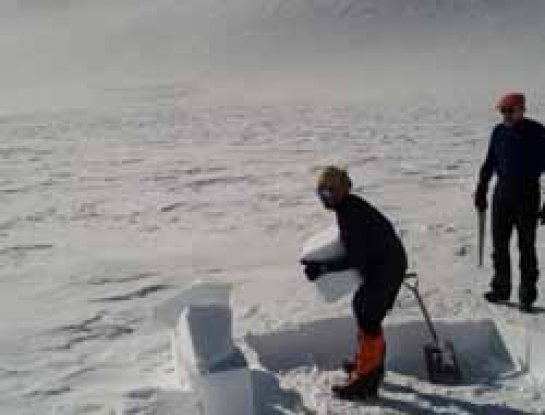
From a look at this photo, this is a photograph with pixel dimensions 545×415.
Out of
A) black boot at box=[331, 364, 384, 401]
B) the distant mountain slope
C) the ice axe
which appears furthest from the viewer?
the distant mountain slope

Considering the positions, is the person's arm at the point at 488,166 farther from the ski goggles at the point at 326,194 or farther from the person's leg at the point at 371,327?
the ski goggles at the point at 326,194

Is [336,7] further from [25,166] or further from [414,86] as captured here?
[25,166]

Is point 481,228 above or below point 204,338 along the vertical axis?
above

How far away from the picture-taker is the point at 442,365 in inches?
219

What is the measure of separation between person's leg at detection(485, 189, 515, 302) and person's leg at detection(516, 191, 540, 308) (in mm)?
85

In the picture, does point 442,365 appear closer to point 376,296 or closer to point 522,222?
point 376,296

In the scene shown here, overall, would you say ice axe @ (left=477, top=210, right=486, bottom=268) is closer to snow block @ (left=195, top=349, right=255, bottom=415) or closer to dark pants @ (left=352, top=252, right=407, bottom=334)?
dark pants @ (left=352, top=252, right=407, bottom=334)

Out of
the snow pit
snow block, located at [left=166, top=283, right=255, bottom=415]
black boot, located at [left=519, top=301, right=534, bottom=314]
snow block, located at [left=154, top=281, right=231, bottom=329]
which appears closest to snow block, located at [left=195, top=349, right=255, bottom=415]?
snow block, located at [left=166, top=283, right=255, bottom=415]

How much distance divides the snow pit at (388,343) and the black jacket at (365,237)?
0.98 meters

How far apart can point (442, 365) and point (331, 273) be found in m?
0.88

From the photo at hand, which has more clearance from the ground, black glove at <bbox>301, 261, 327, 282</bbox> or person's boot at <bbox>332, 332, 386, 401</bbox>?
black glove at <bbox>301, 261, 327, 282</bbox>

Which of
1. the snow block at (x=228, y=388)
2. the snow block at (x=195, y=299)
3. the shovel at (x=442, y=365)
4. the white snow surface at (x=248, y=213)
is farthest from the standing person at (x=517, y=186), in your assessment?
the snow block at (x=228, y=388)

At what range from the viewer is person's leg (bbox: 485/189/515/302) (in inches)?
255

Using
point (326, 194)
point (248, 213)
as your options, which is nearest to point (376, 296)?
point (326, 194)
